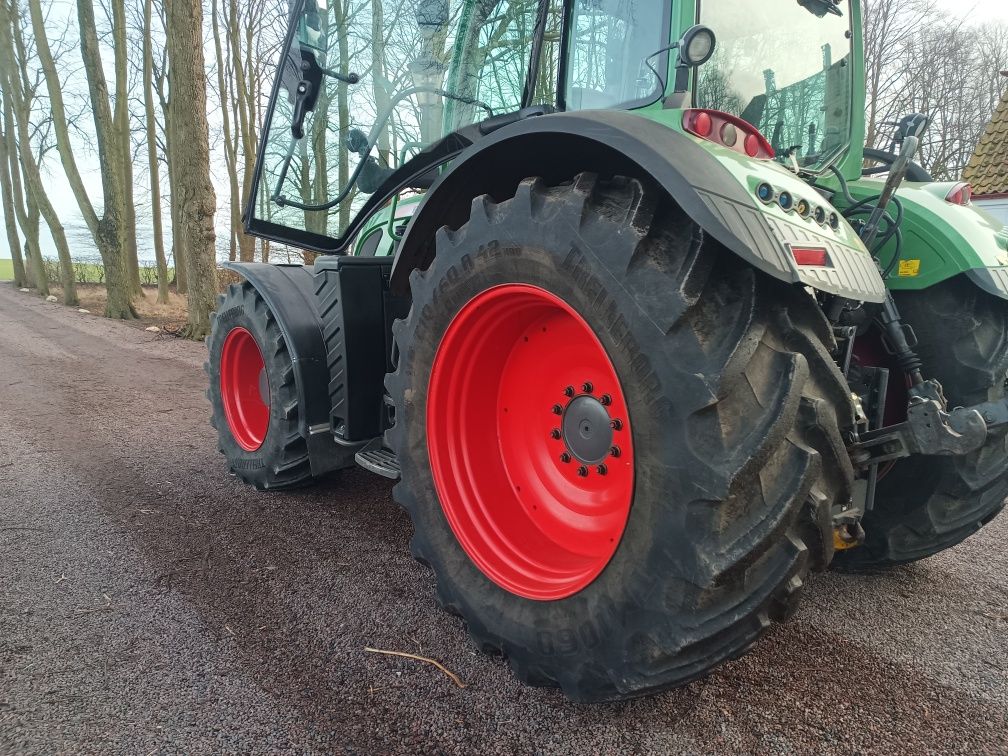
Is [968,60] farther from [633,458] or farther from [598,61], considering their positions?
[633,458]

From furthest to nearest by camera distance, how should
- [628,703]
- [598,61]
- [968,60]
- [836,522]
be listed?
[968,60], [598,61], [628,703], [836,522]

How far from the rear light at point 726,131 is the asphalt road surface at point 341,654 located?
148 cm

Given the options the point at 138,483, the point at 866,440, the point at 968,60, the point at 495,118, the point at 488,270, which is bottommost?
the point at 138,483

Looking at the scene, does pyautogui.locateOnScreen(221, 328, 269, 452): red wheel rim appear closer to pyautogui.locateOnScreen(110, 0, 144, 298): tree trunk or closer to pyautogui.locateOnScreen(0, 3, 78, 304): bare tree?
pyautogui.locateOnScreen(110, 0, 144, 298): tree trunk

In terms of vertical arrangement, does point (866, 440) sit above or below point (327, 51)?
below

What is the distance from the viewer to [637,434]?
1464 millimetres

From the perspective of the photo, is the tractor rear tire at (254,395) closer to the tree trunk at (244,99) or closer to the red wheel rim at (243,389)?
the red wheel rim at (243,389)

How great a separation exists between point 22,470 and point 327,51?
2.89 metres

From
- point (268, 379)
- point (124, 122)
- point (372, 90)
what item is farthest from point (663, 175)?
point (124, 122)

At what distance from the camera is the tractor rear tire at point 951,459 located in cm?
205

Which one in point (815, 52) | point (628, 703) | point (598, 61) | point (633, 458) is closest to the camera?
point (633, 458)

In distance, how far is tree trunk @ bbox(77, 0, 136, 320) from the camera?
11.7m

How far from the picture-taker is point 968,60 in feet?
53.9

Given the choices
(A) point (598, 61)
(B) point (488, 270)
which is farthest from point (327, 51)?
(B) point (488, 270)
